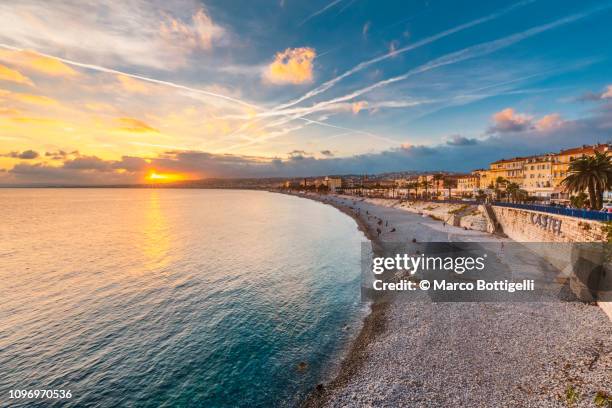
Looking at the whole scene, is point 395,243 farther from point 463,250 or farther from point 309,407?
point 309,407

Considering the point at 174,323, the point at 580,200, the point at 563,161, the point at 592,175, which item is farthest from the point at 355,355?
the point at 563,161

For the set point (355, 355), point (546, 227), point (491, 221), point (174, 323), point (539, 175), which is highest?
point (539, 175)

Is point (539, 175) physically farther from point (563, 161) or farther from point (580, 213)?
point (580, 213)

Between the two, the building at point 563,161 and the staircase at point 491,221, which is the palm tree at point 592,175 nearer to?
the staircase at point 491,221

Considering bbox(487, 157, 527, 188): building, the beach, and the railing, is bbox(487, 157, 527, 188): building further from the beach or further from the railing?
the beach

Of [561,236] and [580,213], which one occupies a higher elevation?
[580,213]

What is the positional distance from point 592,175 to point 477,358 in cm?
3371

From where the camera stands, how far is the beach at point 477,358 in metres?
14.3

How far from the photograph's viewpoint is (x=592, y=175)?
3572 cm

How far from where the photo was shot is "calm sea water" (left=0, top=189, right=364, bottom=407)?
17156mm

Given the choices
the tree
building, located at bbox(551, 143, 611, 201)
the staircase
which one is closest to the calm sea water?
the staircase

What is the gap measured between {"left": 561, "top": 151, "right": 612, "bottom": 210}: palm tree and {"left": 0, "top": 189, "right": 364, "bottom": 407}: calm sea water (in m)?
30.1

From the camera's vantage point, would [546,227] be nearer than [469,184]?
Yes

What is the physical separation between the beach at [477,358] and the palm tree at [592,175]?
842 inches
